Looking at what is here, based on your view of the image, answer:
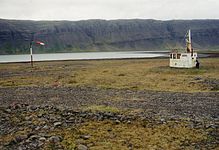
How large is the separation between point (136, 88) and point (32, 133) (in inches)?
725

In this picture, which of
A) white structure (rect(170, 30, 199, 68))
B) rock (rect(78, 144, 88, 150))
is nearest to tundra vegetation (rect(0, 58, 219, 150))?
rock (rect(78, 144, 88, 150))

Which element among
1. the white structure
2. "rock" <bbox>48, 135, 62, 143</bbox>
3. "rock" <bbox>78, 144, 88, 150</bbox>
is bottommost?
"rock" <bbox>78, 144, 88, 150</bbox>

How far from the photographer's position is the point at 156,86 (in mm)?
35156

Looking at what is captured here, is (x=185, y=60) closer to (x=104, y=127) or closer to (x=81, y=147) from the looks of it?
(x=104, y=127)

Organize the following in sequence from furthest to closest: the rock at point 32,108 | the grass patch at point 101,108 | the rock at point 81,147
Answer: the rock at point 32,108 < the grass patch at point 101,108 < the rock at point 81,147

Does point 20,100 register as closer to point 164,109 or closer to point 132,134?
point 164,109

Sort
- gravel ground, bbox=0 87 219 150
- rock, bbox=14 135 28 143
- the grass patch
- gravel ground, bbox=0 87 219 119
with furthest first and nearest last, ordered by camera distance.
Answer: the grass patch < gravel ground, bbox=0 87 219 119 < rock, bbox=14 135 28 143 < gravel ground, bbox=0 87 219 150

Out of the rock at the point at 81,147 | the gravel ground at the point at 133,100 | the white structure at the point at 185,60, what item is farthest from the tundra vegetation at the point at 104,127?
the white structure at the point at 185,60

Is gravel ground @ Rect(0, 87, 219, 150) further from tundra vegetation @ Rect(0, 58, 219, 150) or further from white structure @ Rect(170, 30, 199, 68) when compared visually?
white structure @ Rect(170, 30, 199, 68)

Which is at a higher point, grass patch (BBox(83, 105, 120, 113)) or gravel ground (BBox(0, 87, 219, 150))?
grass patch (BBox(83, 105, 120, 113))

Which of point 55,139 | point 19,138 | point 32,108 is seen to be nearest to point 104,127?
point 55,139

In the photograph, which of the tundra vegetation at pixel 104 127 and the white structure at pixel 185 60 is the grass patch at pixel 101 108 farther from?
the white structure at pixel 185 60

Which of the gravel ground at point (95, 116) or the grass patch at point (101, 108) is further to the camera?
the grass patch at point (101, 108)

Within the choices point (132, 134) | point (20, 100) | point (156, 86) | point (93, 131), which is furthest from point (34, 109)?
point (156, 86)
